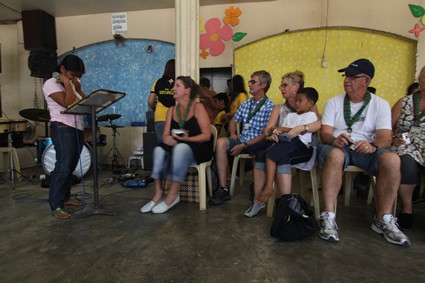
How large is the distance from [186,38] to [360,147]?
76.6 inches

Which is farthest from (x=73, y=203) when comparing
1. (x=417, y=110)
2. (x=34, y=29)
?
(x=34, y=29)

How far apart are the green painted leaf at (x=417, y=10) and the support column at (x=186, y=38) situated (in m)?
3.65

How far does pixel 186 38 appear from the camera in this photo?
2910 millimetres

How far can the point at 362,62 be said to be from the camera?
7.13ft

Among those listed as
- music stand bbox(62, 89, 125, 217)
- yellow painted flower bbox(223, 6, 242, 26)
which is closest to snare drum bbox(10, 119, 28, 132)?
music stand bbox(62, 89, 125, 217)

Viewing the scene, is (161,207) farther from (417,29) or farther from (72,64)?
(417,29)

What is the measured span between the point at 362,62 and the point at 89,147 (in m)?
3.53

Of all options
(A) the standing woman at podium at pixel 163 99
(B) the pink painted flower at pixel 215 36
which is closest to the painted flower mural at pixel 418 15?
(B) the pink painted flower at pixel 215 36

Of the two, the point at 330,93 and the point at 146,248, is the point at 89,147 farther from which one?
the point at 330,93

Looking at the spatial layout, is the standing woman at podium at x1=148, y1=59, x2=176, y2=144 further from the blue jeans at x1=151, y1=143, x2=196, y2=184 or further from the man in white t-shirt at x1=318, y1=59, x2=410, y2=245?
the man in white t-shirt at x1=318, y1=59, x2=410, y2=245

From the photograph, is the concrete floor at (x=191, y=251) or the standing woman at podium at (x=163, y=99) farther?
the standing woman at podium at (x=163, y=99)


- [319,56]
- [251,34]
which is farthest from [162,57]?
[319,56]

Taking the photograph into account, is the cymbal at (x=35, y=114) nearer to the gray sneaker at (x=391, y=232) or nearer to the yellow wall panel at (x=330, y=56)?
the yellow wall panel at (x=330, y=56)

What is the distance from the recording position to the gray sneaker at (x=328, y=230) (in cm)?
188
